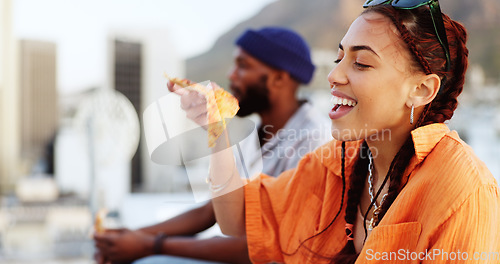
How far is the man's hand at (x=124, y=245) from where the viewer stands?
5.58 feet

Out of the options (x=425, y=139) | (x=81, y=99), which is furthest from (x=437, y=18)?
(x=81, y=99)

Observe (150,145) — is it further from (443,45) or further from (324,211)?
(443,45)

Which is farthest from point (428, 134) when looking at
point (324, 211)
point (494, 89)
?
point (494, 89)

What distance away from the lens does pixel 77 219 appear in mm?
62000

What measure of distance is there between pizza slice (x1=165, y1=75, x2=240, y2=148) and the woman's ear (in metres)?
0.36

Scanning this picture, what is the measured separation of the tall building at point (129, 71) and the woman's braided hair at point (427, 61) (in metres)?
46.1

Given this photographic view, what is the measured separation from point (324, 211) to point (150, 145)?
427 millimetres

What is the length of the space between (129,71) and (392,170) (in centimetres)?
5313

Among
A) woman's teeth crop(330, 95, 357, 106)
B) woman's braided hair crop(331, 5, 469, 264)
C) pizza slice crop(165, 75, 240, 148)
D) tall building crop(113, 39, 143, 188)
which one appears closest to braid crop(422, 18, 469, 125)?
woman's braided hair crop(331, 5, 469, 264)

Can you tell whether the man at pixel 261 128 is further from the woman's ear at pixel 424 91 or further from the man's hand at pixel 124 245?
the woman's ear at pixel 424 91

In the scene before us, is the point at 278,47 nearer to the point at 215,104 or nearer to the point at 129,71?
the point at 215,104

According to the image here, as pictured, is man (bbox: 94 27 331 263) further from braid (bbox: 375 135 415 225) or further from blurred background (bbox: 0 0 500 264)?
braid (bbox: 375 135 415 225)

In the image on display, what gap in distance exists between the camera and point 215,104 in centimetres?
97

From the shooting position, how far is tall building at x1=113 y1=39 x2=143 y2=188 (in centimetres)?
4699
